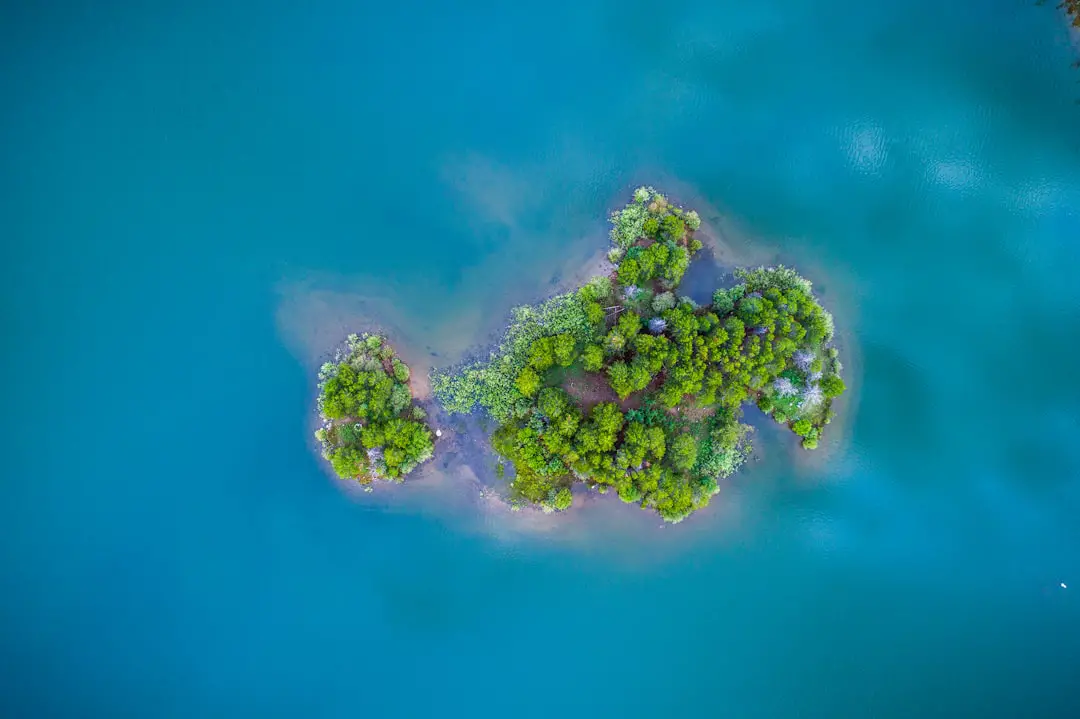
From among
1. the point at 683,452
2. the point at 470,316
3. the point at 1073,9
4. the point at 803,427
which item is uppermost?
the point at 1073,9

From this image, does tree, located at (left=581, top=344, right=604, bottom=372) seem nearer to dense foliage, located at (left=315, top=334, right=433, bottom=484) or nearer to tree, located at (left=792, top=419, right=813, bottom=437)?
dense foliage, located at (left=315, top=334, right=433, bottom=484)

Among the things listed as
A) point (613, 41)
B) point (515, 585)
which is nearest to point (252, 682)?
point (515, 585)

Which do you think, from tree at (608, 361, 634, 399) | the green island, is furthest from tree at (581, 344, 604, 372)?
tree at (608, 361, 634, 399)

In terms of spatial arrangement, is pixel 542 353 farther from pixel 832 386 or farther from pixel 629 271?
pixel 832 386

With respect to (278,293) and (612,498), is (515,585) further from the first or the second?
(278,293)

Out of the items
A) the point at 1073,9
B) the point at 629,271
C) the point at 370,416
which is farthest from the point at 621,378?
the point at 1073,9
